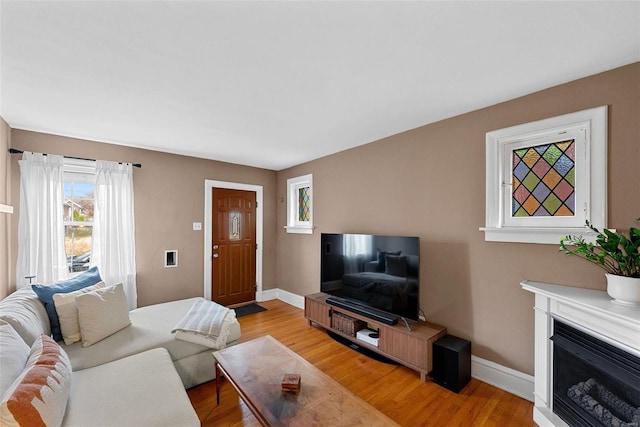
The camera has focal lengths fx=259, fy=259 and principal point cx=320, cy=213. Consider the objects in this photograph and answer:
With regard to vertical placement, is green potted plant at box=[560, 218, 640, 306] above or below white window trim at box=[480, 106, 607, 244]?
below

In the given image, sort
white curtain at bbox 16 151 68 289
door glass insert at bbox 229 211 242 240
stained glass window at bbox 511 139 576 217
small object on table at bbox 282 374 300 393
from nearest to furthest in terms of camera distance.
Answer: small object on table at bbox 282 374 300 393 → stained glass window at bbox 511 139 576 217 → white curtain at bbox 16 151 68 289 → door glass insert at bbox 229 211 242 240

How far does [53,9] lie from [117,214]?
2592mm

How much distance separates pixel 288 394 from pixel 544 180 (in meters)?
2.43

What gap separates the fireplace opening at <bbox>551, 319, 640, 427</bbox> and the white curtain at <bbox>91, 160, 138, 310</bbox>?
426cm

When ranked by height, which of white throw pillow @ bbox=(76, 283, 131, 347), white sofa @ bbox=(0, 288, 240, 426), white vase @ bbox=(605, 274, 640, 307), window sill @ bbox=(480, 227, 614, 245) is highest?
window sill @ bbox=(480, 227, 614, 245)

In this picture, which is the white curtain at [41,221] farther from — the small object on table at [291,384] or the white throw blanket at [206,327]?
the small object on table at [291,384]

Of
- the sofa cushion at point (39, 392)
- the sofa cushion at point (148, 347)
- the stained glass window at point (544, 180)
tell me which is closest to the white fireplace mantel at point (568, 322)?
the stained glass window at point (544, 180)

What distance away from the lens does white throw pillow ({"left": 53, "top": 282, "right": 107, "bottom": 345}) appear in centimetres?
206

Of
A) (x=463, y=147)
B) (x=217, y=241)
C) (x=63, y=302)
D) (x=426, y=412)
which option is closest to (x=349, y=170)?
(x=463, y=147)

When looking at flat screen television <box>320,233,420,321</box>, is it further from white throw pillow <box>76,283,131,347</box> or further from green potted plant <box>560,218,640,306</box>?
white throw pillow <box>76,283,131,347</box>

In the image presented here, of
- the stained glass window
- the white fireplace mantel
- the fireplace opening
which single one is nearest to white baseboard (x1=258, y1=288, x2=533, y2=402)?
the white fireplace mantel

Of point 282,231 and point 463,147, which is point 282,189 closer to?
point 282,231

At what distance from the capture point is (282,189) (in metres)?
4.84

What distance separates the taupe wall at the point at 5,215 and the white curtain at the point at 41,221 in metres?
0.08
